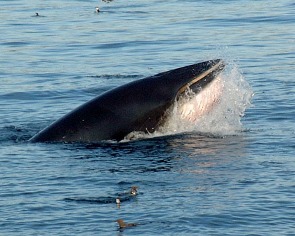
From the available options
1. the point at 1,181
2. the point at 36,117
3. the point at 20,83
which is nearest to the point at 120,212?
the point at 1,181

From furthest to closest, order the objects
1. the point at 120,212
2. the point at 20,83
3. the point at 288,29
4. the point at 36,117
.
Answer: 1. the point at 288,29
2. the point at 20,83
3. the point at 36,117
4. the point at 120,212

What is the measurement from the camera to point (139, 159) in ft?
42.3

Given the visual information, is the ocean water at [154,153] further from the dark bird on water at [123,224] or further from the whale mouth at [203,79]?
the whale mouth at [203,79]

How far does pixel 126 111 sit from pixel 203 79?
1130mm

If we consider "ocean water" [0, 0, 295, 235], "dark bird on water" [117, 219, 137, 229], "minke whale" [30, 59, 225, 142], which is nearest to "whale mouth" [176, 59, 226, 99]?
"minke whale" [30, 59, 225, 142]

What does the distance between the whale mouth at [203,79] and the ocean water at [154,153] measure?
49 centimetres

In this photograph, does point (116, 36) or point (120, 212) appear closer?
point (120, 212)

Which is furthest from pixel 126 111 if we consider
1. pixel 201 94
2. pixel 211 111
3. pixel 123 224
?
pixel 123 224

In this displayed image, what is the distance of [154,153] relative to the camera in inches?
521

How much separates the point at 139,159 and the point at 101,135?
0.79m

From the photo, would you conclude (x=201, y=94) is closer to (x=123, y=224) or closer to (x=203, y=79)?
(x=203, y=79)

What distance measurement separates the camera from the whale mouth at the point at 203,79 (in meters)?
13.5

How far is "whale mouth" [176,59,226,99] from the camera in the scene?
533 inches

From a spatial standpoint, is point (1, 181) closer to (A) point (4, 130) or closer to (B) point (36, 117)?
(A) point (4, 130)
